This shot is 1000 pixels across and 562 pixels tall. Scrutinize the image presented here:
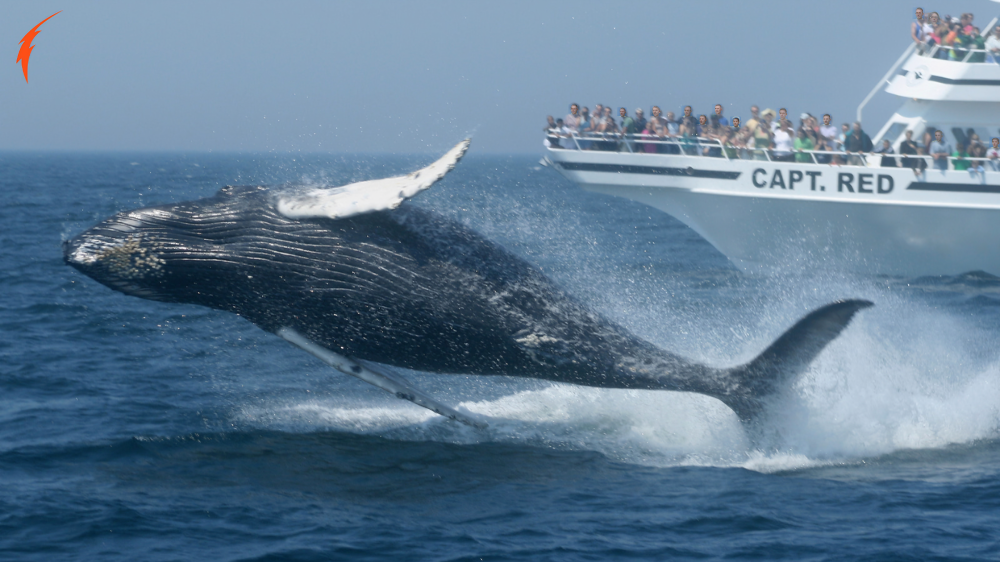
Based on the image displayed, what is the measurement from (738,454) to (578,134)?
16.0m

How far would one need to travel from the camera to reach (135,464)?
9.78m

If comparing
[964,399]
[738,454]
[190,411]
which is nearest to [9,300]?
[190,411]

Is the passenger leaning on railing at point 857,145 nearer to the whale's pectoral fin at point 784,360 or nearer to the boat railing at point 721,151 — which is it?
the boat railing at point 721,151

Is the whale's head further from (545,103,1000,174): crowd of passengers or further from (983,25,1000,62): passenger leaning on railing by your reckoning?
(983,25,1000,62): passenger leaning on railing

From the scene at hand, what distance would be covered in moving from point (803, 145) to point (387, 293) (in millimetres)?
16426

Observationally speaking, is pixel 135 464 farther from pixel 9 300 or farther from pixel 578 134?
pixel 578 134

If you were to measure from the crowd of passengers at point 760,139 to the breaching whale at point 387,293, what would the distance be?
556 inches

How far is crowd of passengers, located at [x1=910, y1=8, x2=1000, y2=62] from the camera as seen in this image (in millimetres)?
22312

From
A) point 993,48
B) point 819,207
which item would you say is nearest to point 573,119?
point 819,207

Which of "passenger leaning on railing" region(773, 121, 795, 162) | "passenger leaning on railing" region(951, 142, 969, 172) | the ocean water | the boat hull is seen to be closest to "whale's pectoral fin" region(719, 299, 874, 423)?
the ocean water

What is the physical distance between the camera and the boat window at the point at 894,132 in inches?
936

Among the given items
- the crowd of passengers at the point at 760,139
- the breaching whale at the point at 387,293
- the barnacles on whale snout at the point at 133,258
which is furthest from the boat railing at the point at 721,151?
the barnacles on whale snout at the point at 133,258

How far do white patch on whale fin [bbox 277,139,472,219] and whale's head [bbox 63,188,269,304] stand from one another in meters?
0.47

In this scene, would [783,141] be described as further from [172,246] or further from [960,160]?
[172,246]
